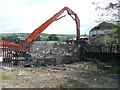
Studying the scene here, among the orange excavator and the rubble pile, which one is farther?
the orange excavator

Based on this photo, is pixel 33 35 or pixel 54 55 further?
→ pixel 33 35

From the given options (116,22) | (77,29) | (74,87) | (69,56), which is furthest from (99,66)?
(77,29)

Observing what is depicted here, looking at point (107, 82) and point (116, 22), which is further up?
point (116, 22)

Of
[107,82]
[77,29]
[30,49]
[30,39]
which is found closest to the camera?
[107,82]

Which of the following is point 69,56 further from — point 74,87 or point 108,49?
point 74,87

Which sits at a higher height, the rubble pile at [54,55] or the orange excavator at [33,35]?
the orange excavator at [33,35]

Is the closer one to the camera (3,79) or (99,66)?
(3,79)

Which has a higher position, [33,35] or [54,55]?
[33,35]

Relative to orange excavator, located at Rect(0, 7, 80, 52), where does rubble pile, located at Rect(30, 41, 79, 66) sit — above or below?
below

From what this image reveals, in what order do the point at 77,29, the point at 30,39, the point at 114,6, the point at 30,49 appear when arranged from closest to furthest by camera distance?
the point at 114,6 < the point at 30,49 < the point at 30,39 < the point at 77,29

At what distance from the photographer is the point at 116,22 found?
1839cm

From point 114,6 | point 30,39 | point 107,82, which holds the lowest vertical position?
point 107,82

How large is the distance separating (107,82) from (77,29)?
18.0 metres

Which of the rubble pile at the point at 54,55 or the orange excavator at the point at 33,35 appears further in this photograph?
the orange excavator at the point at 33,35
